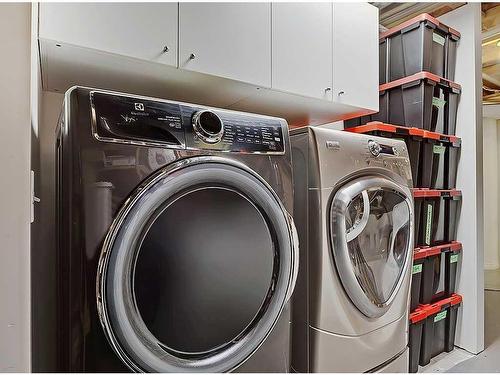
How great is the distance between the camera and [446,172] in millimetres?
2475

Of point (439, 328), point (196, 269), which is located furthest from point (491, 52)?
point (196, 269)

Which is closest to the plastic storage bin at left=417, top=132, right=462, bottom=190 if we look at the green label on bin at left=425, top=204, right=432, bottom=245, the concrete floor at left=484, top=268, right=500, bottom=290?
the green label on bin at left=425, top=204, right=432, bottom=245

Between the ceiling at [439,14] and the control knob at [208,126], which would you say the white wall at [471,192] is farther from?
the control knob at [208,126]

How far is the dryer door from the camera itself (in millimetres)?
1330

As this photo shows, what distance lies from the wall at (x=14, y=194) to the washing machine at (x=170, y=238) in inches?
A: 9.3

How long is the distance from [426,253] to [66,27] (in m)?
2.29

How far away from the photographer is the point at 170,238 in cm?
93

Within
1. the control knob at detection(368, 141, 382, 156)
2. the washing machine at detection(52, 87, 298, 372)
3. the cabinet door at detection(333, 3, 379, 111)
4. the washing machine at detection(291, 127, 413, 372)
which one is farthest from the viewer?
the cabinet door at detection(333, 3, 379, 111)

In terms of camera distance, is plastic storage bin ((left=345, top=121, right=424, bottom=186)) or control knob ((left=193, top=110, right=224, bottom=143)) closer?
control knob ((left=193, top=110, right=224, bottom=143))

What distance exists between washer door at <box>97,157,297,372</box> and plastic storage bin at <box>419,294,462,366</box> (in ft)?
5.35

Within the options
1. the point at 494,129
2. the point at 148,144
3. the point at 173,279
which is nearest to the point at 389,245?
the point at 173,279

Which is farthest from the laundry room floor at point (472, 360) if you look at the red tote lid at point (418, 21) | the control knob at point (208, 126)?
the red tote lid at point (418, 21)

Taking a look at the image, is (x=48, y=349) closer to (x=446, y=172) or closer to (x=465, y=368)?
(x=465, y=368)

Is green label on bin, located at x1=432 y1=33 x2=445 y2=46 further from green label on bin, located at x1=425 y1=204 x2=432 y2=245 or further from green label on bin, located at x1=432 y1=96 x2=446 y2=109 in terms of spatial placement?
green label on bin, located at x1=425 y1=204 x2=432 y2=245
